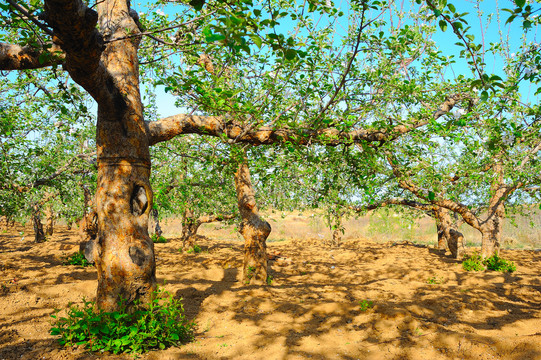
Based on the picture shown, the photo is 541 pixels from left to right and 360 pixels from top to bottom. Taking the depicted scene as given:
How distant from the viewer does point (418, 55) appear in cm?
730

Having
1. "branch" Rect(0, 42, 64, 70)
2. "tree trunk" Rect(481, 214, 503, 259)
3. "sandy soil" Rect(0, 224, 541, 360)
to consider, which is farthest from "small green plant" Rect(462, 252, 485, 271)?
"branch" Rect(0, 42, 64, 70)

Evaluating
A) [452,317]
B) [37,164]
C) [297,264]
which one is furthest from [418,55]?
[37,164]

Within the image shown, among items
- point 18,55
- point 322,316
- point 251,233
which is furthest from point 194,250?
point 18,55

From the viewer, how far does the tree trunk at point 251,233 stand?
844 centimetres

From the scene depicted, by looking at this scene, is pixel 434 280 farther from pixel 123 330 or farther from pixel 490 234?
pixel 123 330

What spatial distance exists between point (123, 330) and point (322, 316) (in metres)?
3.21

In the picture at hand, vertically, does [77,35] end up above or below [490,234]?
above

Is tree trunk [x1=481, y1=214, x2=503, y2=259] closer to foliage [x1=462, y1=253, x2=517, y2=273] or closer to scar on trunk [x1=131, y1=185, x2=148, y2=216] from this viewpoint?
foliage [x1=462, y1=253, x2=517, y2=273]

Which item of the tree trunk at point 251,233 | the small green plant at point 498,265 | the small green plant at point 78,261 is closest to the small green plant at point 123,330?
the tree trunk at point 251,233

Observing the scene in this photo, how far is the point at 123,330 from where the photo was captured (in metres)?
3.80

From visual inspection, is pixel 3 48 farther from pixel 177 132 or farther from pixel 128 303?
pixel 128 303

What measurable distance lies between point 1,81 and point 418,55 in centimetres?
1070

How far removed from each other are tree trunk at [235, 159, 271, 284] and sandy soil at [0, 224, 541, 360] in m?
0.65

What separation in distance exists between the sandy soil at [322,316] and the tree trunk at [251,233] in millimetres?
652
